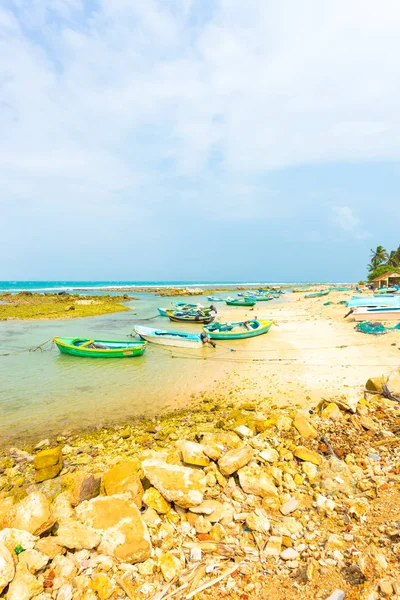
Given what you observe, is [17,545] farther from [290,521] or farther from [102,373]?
[102,373]

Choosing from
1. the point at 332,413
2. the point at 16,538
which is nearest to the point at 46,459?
the point at 16,538

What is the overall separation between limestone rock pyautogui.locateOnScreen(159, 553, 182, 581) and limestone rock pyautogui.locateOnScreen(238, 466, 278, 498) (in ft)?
6.01

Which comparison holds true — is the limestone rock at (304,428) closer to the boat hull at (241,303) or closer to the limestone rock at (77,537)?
the limestone rock at (77,537)

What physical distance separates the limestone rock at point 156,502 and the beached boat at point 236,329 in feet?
58.6

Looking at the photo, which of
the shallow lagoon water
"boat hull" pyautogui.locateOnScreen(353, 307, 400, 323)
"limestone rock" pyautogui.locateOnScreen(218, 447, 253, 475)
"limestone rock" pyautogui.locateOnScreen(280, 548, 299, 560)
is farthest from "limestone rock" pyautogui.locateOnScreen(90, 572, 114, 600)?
"boat hull" pyautogui.locateOnScreen(353, 307, 400, 323)

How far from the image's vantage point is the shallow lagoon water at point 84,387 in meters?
10.7

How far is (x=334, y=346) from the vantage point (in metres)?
18.7

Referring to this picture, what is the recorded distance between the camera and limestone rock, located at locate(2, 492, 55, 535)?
4699 mm

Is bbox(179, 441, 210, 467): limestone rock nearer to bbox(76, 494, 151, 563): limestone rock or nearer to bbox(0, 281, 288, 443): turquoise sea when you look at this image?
bbox(76, 494, 151, 563): limestone rock

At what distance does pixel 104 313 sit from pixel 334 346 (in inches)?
1295

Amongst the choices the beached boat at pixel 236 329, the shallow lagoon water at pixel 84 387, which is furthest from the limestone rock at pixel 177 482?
the beached boat at pixel 236 329

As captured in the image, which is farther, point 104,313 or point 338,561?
point 104,313

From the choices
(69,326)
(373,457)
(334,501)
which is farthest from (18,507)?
(69,326)

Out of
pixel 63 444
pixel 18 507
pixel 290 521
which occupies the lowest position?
pixel 63 444
